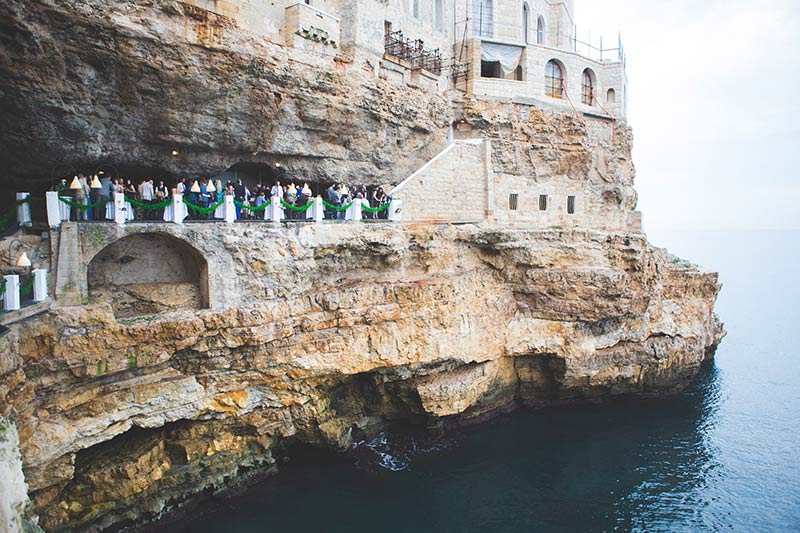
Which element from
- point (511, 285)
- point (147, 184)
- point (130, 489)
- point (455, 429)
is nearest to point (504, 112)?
point (511, 285)

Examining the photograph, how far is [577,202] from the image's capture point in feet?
109

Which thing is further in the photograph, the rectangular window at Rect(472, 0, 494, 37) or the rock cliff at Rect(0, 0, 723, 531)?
the rectangular window at Rect(472, 0, 494, 37)

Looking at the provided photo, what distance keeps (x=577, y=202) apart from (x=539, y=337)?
1079cm

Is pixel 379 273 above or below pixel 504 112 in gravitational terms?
below

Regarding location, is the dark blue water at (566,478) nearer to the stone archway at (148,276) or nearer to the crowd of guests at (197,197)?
the stone archway at (148,276)

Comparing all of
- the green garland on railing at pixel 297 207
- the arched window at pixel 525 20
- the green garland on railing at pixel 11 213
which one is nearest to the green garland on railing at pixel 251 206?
the green garland on railing at pixel 297 207

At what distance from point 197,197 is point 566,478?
17239mm

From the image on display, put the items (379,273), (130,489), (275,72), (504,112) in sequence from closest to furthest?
(130,489) < (275,72) < (379,273) < (504,112)

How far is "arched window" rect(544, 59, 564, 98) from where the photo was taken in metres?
34.0

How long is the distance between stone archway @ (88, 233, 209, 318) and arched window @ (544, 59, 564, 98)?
2418cm

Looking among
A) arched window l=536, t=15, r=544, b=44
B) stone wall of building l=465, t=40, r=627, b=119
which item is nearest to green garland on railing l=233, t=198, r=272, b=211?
stone wall of building l=465, t=40, r=627, b=119

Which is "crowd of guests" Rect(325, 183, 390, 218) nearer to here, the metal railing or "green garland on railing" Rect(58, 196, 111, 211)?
the metal railing

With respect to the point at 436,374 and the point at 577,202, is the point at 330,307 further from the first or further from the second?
the point at 577,202

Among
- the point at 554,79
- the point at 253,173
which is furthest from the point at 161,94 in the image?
the point at 554,79
